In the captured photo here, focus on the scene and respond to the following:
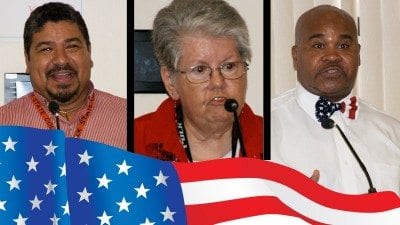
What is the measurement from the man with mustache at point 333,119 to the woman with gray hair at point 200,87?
0.73ft

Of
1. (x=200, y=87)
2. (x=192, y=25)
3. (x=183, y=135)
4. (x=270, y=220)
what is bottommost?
(x=270, y=220)

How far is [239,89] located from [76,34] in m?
0.48

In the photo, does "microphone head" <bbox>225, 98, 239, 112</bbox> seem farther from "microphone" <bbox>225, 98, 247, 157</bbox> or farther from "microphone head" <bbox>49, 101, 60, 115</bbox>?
"microphone head" <bbox>49, 101, 60, 115</bbox>

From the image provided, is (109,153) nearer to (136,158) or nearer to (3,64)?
(136,158)

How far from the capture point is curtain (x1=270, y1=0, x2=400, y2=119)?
2.30 m

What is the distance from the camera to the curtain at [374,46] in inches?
90.6

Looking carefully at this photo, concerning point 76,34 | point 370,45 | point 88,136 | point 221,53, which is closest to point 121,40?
point 76,34

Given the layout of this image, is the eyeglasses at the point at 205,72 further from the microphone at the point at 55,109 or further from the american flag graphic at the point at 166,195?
the microphone at the point at 55,109

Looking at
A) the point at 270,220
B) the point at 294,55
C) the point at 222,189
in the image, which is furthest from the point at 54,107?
the point at 294,55

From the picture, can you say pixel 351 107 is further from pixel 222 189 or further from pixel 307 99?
pixel 222 189

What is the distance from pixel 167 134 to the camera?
A: 1854 mm

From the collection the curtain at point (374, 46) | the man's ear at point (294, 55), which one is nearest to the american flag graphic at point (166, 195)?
the man's ear at point (294, 55)

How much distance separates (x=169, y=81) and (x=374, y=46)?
823 mm

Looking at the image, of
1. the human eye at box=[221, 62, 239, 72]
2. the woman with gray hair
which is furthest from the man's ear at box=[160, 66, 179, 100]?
the human eye at box=[221, 62, 239, 72]
